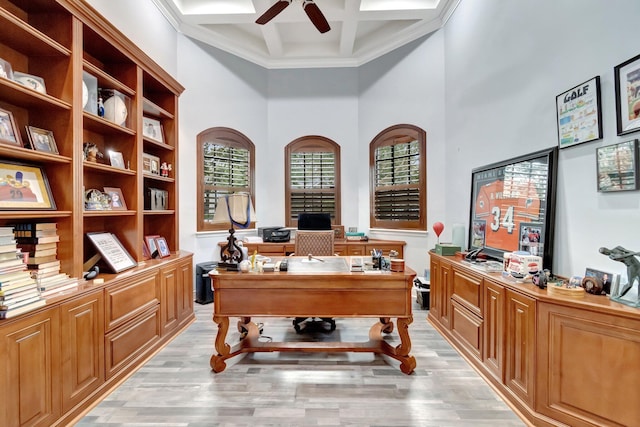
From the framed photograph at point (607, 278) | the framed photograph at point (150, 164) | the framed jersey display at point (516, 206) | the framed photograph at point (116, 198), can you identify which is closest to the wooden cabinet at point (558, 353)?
the framed photograph at point (607, 278)

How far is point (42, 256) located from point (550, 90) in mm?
3734

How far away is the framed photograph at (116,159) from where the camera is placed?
2.47 meters

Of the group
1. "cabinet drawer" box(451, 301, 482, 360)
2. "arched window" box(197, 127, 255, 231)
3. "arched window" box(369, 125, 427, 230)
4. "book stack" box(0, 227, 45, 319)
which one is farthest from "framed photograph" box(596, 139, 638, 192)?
"arched window" box(197, 127, 255, 231)

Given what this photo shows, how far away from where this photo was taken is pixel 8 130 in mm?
1678

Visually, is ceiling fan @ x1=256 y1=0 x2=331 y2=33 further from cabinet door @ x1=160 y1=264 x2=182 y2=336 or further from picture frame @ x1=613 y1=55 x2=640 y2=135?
cabinet door @ x1=160 y1=264 x2=182 y2=336

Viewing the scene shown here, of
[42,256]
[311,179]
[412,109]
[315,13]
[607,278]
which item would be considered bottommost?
[607,278]

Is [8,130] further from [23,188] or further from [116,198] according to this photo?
[116,198]

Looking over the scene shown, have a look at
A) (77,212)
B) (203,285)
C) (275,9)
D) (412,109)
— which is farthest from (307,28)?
(203,285)

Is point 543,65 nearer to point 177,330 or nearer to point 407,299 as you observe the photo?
point 407,299

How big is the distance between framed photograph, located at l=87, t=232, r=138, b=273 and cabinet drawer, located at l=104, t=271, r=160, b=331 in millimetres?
162

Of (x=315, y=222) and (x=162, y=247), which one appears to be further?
(x=315, y=222)

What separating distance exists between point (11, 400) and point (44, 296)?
53 centimetres

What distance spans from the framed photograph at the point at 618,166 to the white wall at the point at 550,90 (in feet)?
0.18

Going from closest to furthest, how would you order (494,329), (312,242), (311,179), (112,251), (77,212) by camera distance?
(77,212), (494,329), (112,251), (312,242), (311,179)
